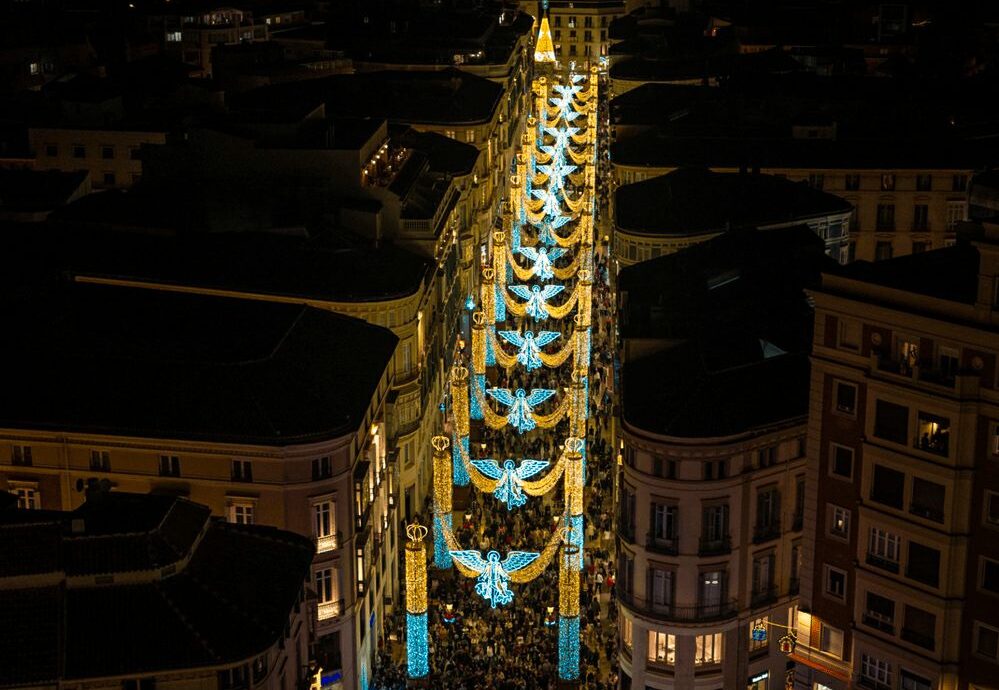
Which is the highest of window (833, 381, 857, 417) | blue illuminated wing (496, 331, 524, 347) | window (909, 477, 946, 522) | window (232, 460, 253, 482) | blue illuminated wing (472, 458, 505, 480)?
window (833, 381, 857, 417)

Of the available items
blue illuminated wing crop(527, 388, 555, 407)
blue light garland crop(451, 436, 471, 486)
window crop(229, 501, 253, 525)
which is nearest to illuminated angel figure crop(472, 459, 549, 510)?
blue light garland crop(451, 436, 471, 486)

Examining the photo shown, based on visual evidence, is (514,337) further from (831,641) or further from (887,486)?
(887,486)

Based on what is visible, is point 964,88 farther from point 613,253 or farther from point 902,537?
point 902,537

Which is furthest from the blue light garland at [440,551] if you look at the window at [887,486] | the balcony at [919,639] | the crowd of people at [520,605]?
the balcony at [919,639]

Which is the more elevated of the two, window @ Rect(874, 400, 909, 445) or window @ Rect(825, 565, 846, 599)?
window @ Rect(874, 400, 909, 445)

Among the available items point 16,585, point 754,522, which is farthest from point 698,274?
point 16,585

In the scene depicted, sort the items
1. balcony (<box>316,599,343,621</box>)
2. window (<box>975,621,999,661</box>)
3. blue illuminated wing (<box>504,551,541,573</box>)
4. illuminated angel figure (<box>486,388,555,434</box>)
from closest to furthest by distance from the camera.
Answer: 1. window (<box>975,621,999,661</box>)
2. balcony (<box>316,599,343,621</box>)
3. blue illuminated wing (<box>504,551,541,573</box>)
4. illuminated angel figure (<box>486,388,555,434</box>)

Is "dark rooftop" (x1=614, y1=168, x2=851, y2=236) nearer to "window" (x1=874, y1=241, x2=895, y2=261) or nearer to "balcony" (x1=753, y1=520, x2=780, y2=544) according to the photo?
"window" (x1=874, y1=241, x2=895, y2=261)
